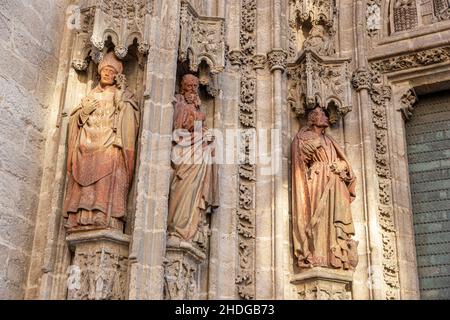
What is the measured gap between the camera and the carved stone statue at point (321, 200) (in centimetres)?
803

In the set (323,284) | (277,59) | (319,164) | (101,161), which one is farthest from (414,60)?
(101,161)

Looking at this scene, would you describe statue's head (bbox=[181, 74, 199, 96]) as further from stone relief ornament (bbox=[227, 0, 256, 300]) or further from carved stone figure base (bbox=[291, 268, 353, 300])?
carved stone figure base (bbox=[291, 268, 353, 300])

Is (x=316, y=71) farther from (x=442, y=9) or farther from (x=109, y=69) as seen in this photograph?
(x=109, y=69)

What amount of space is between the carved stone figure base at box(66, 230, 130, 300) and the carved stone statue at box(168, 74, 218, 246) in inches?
22.6

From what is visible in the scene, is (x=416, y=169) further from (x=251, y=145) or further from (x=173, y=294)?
(x=173, y=294)

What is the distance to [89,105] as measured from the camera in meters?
7.73

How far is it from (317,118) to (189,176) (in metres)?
1.92

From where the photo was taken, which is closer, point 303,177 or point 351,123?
point 303,177

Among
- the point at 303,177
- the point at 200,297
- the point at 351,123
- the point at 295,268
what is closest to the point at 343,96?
the point at 351,123

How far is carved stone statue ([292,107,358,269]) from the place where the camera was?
8.03 meters

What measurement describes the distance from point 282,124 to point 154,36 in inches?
72.6

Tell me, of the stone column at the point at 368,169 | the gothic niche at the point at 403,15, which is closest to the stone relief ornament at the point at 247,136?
the stone column at the point at 368,169

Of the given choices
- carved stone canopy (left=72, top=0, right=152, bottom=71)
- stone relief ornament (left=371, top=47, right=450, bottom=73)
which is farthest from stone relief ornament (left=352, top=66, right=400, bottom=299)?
carved stone canopy (left=72, top=0, right=152, bottom=71)

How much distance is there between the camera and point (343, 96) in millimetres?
8953
